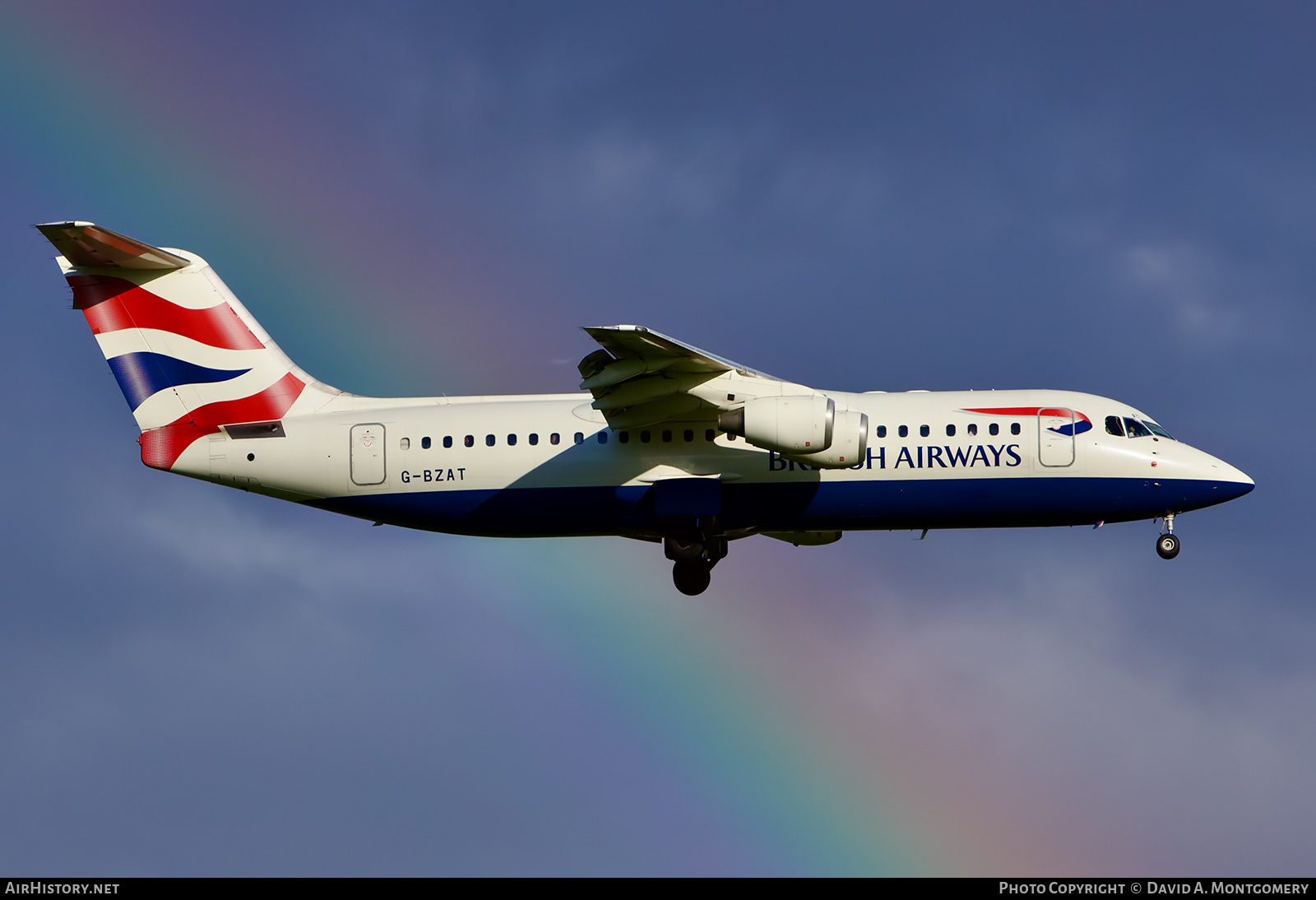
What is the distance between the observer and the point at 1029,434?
2595 cm

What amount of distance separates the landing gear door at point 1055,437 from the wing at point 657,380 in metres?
4.14

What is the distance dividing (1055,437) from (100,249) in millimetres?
14856

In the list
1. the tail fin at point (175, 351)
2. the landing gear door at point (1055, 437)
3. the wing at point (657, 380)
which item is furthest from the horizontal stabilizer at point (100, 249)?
the landing gear door at point (1055, 437)

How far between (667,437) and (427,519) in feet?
13.0

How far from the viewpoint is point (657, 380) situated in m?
25.3

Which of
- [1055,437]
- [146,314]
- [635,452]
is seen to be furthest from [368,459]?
[1055,437]

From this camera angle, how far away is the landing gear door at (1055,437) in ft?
84.9

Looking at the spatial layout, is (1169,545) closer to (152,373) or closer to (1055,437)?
(1055,437)
